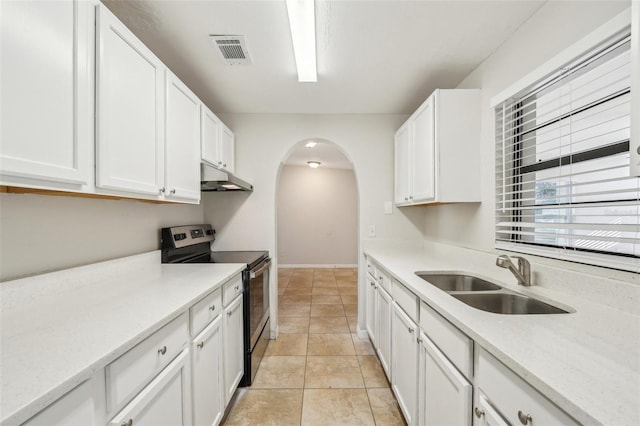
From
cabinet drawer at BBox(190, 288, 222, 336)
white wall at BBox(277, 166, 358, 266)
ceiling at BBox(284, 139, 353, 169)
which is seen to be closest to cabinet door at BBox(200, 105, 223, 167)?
cabinet drawer at BBox(190, 288, 222, 336)

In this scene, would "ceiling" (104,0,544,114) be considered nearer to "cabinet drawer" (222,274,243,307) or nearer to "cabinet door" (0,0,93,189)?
"cabinet door" (0,0,93,189)

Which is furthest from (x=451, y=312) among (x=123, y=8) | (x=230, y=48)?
(x=123, y=8)

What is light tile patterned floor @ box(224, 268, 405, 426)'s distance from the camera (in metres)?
1.65

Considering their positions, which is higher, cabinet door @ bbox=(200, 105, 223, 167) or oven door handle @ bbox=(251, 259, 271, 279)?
cabinet door @ bbox=(200, 105, 223, 167)

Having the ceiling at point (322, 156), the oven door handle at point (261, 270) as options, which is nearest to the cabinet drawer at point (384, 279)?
the oven door handle at point (261, 270)

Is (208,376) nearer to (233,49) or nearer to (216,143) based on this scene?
(216,143)

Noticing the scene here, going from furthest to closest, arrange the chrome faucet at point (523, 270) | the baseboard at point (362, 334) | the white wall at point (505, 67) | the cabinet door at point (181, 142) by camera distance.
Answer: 1. the baseboard at point (362, 334)
2. the cabinet door at point (181, 142)
3. the chrome faucet at point (523, 270)
4. the white wall at point (505, 67)

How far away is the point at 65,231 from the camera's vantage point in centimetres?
124

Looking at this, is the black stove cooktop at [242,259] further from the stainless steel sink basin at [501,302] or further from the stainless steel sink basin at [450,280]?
the stainless steel sink basin at [501,302]

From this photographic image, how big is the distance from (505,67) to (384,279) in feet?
5.34

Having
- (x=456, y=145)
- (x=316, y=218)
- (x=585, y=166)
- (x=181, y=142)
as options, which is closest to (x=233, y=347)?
(x=181, y=142)

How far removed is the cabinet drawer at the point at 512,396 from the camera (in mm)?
607

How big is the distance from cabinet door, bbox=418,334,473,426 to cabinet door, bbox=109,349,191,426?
1091 mm

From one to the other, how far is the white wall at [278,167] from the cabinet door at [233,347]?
85 cm
